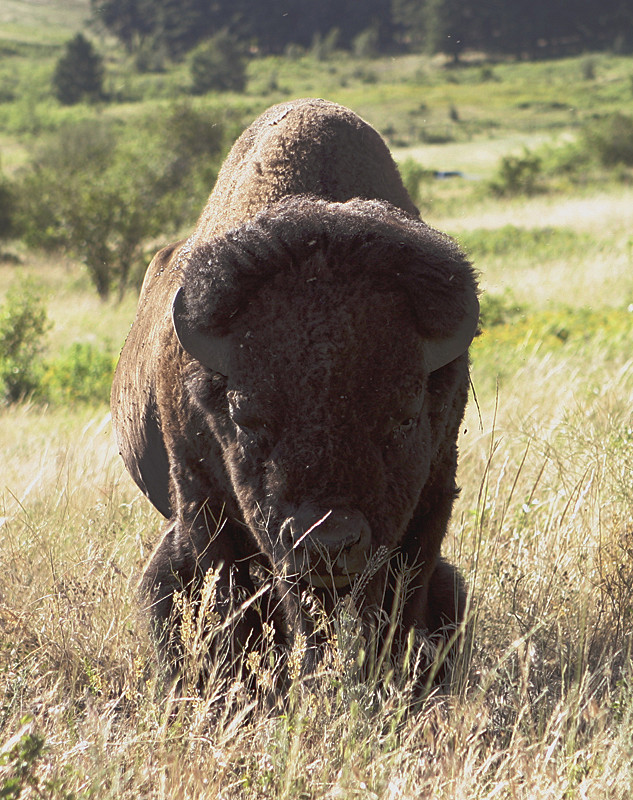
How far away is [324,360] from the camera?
288cm

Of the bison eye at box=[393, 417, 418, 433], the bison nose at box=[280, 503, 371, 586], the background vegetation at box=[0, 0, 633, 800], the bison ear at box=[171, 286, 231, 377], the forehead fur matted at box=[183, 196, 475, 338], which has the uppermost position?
the forehead fur matted at box=[183, 196, 475, 338]

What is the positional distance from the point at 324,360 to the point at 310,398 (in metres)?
0.13

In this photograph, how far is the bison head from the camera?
9.29 feet

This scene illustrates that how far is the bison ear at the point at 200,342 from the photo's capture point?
310cm

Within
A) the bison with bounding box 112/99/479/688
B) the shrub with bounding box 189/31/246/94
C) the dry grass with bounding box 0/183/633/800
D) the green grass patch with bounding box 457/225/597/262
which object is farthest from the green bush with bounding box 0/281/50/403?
the shrub with bounding box 189/31/246/94

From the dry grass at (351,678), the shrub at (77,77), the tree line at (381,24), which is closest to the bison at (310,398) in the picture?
the dry grass at (351,678)

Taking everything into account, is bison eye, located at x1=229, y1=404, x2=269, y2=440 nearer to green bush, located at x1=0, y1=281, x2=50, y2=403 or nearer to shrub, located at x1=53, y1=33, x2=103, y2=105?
green bush, located at x1=0, y1=281, x2=50, y2=403

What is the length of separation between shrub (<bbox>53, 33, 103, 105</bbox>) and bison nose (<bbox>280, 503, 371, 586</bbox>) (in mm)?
92605

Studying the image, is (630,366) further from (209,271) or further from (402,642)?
(209,271)

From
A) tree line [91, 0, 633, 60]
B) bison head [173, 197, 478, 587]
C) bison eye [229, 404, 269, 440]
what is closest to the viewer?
bison head [173, 197, 478, 587]

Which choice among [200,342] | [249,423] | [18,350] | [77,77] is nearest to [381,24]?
[77,77]

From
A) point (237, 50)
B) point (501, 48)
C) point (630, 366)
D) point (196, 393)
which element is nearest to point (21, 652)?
point (196, 393)

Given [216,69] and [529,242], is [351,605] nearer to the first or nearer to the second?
[529,242]

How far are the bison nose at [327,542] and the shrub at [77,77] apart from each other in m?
92.6
